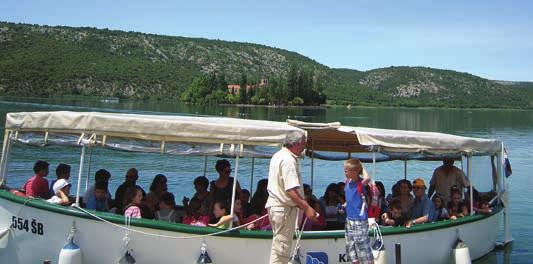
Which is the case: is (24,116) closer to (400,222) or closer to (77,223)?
(77,223)

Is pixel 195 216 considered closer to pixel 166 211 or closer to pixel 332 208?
pixel 166 211

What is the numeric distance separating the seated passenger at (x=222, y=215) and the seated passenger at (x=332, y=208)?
2052 millimetres

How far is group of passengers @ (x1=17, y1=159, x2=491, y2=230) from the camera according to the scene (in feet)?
26.9

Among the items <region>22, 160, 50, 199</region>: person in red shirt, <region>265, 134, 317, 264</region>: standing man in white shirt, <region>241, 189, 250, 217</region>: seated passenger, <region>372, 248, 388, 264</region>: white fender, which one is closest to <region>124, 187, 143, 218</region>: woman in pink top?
<region>22, 160, 50, 199</region>: person in red shirt

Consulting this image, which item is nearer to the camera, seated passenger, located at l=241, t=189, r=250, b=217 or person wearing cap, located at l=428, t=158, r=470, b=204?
seated passenger, located at l=241, t=189, r=250, b=217

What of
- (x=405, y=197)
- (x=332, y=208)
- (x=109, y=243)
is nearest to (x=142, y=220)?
(x=109, y=243)

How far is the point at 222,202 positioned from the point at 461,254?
4.63 meters

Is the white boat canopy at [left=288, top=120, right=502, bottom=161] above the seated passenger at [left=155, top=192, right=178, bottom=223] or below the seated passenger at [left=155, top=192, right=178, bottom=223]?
above

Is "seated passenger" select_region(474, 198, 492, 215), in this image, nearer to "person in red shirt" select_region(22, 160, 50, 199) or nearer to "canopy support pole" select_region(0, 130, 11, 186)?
"person in red shirt" select_region(22, 160, 50, 199)

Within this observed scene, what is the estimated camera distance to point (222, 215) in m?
8.06

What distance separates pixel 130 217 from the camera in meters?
7.71

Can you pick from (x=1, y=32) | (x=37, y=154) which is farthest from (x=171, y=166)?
(x=1, y=32)

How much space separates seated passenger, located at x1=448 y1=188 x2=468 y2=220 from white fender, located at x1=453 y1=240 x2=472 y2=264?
2.52ft

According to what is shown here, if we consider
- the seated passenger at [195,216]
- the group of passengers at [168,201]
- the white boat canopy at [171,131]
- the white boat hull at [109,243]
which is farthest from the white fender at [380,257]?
the seated passenger at [195,216]
